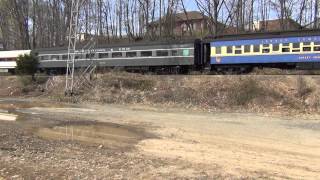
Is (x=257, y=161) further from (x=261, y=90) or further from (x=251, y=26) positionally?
(x=251, y=26)

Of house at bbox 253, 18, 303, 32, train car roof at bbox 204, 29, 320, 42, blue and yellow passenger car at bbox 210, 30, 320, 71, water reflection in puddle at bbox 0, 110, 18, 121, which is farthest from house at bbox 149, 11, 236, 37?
water reflection in puddle at bbox 0, 110, 18, 121

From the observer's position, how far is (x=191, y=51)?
39562mm

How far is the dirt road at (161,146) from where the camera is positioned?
1284 centimetres

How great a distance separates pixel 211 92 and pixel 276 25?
3627 centimetres

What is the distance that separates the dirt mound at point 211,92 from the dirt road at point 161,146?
2779mm

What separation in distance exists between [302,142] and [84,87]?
24416mm

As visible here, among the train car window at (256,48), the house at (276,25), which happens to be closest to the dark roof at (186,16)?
the house at (276,25)

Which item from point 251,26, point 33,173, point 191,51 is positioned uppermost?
point 251,26

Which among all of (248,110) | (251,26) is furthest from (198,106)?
(251,26)

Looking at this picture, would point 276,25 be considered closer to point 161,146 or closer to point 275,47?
point 275,47

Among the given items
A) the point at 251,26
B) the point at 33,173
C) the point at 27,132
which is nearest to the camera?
the point at 33,173

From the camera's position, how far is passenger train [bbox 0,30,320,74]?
33062mm

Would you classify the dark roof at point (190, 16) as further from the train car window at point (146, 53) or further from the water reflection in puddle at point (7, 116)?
the water reflection in puddle at point (7, 116)

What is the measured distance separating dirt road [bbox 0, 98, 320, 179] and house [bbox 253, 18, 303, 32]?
34.8m
